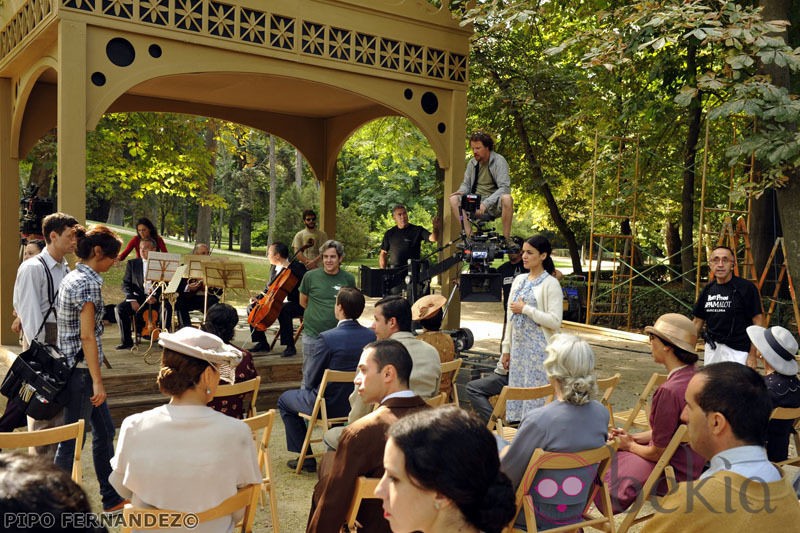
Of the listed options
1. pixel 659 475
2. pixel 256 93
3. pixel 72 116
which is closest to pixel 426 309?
pixel 659 475

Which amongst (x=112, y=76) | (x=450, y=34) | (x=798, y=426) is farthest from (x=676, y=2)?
(x=112, y=76)

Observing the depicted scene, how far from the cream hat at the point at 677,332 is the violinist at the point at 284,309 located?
17.2ft

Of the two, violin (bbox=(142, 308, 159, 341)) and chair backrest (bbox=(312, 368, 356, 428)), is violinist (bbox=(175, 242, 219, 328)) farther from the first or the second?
chair backrest (bbox=(312, 368, 356, 428))

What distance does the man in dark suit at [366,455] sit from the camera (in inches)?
115

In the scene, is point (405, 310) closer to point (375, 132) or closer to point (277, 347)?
point (277, 347)

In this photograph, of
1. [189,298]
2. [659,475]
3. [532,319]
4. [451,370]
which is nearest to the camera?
[659,475]

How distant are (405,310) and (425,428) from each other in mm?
3047

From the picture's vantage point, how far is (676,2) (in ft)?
26.7

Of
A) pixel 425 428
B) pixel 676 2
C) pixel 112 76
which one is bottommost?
pixel 425 428

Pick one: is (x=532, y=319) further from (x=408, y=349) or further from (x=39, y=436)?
(x=39, y=436)

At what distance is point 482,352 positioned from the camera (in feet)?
29.0

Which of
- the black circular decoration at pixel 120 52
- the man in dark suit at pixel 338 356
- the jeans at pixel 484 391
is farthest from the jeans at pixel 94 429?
the black circular decoration at pixel 120 52

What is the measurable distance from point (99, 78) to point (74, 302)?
3.37m

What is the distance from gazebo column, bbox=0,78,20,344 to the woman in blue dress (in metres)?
6.40
